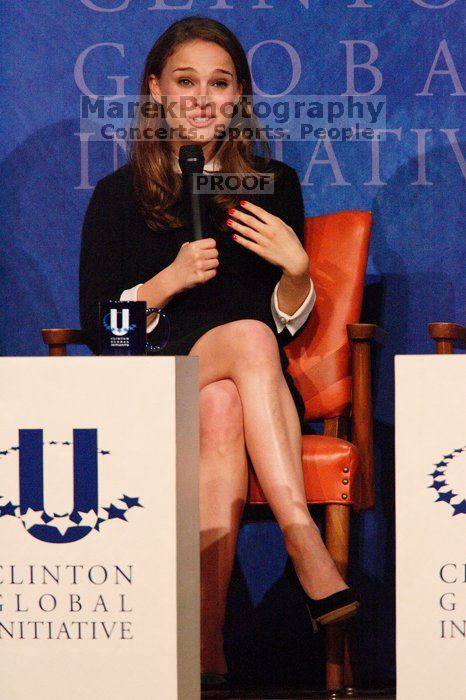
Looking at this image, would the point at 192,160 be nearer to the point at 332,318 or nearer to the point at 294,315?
the point at 294,315

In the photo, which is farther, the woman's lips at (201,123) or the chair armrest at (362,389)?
the woman's lips at (201,123)

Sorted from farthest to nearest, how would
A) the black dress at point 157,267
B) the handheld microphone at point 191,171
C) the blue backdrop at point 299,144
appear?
the blue backdrop at point 299,144, the black dress at point 157,267, the handheld microphone at point 191,171

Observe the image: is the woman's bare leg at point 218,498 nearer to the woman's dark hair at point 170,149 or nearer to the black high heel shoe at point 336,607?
the black high heel shoe at point 336,607

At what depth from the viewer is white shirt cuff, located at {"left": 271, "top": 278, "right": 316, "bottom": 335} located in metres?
2.33

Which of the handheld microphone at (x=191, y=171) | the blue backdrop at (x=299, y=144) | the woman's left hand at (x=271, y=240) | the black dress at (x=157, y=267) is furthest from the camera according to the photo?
the blue backdrop at (x=299, y=144)

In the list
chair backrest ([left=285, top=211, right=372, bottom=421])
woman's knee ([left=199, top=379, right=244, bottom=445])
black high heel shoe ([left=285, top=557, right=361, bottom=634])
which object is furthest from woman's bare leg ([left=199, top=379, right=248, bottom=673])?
chair backrest ([left=285, top=211, right=372, bottom=421])

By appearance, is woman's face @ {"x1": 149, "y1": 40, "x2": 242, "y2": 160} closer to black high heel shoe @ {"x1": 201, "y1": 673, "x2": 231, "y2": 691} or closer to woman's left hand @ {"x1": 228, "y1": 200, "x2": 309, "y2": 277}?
woman's left hand @ {"x1": 228, "y1": 200, "x2": 309, "y2": 277}

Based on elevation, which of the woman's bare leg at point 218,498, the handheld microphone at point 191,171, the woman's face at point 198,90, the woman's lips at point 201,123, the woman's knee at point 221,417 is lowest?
the woman's bare leg at point 218,498

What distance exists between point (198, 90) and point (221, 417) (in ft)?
2.93

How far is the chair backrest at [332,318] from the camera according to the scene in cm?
241

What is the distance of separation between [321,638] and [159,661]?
1.26 meters

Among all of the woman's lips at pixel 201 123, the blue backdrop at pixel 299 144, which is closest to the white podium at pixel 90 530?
the woman's lips at pixel 201 123

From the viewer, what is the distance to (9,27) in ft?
9.27

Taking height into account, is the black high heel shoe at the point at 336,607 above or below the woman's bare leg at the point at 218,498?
below
